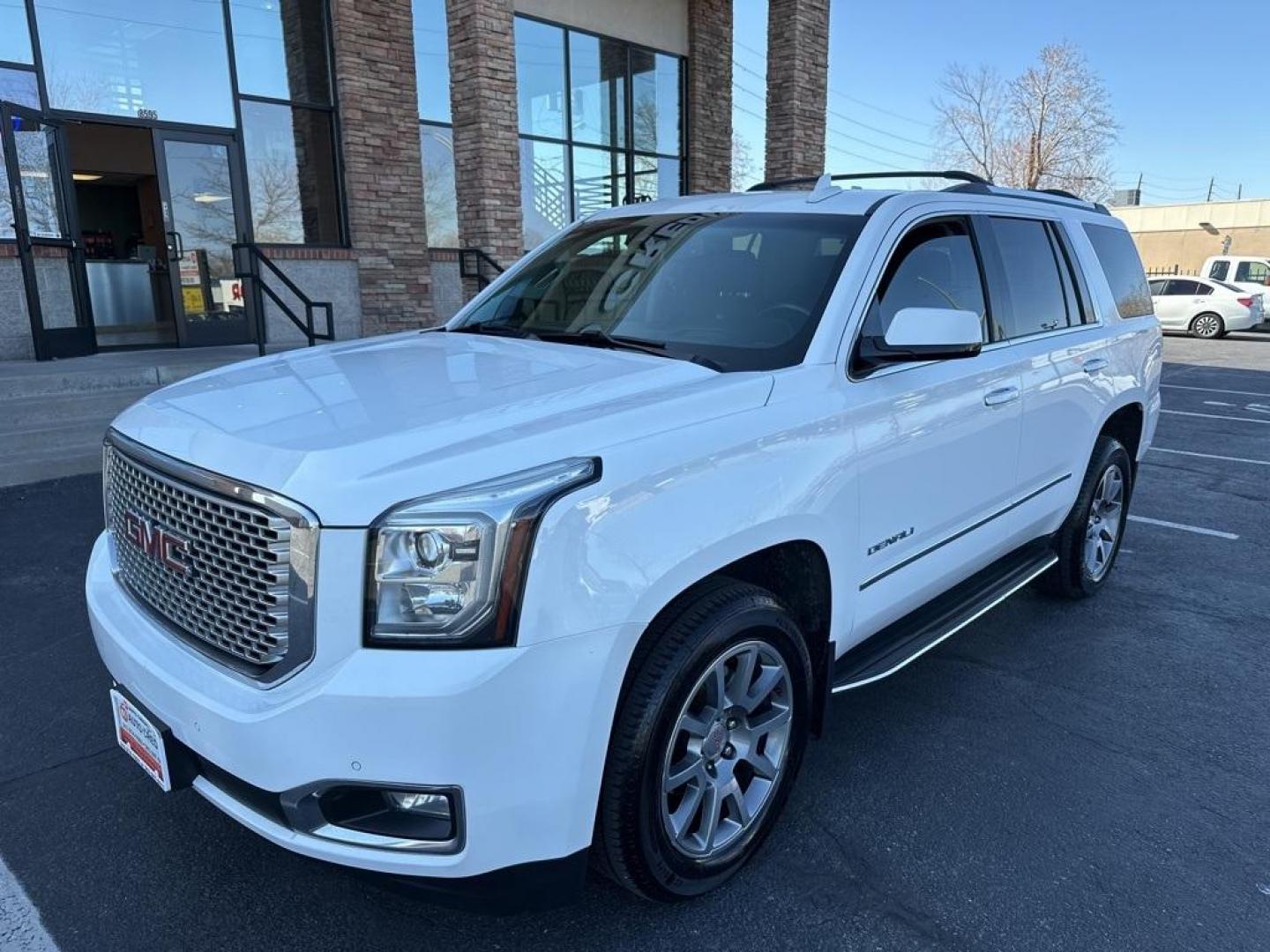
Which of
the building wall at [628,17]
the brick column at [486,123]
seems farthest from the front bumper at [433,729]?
the building wall at [628,17]

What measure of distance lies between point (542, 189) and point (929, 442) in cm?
1307

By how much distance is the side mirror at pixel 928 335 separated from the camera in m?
2.82

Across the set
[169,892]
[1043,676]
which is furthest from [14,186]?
[1043,676]

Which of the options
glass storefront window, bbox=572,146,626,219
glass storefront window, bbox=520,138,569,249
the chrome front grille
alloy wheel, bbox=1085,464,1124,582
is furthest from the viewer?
glass storefront window, bbox=572,146,626,219

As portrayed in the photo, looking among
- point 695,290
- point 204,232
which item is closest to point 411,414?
point 695,290

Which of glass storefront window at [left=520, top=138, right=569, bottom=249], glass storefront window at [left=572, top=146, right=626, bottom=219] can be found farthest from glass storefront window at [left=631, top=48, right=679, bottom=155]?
glass storefront window at [left=520, top=138, right=569, bottom=249]

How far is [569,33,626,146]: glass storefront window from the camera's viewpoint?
1520 cm

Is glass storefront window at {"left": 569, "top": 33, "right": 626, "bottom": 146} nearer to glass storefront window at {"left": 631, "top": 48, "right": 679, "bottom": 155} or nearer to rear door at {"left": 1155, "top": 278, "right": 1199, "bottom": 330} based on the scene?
glass storefront window at {"left": 631, "top": 48, "right": 679, "bottom": 155}

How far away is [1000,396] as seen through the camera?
11.8 feet

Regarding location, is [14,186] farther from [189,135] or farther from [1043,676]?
[1043,676]

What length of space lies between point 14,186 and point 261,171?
3.39 metres

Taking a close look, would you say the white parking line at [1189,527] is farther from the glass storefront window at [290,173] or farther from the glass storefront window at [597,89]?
the glass storefront window at [597,89]

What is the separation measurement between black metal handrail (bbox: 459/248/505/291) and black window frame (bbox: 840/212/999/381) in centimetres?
783

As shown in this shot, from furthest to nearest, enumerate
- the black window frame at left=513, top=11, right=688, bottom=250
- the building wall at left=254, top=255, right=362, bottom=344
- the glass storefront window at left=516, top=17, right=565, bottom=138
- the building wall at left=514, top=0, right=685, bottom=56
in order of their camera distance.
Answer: the black window frame at left=513, top=11, right=688, bottom=250
the building wall at left=514, top=0, right=685, bottom=56
the glass storefront window at left=516, top=17, right=565, bottom=138
the building wall at left=254, top=255, right=362, bottom=344
